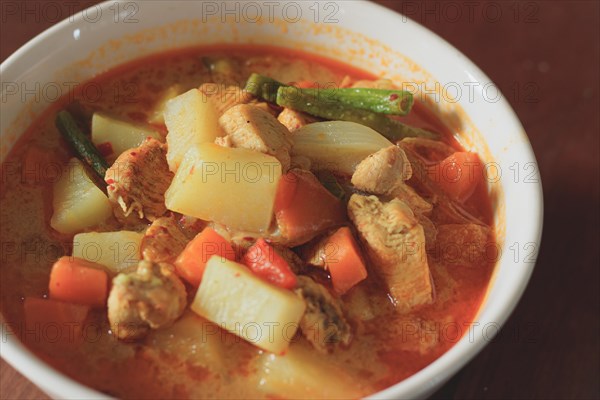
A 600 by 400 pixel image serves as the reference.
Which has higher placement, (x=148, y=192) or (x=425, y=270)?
(x=148, y=192)

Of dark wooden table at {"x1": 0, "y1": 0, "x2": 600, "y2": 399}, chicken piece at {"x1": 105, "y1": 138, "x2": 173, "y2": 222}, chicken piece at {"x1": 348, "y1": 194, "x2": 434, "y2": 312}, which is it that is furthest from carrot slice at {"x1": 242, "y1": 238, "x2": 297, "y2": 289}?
dark wooden table at {"x1": 0, "y1": 0, "x2": 600, "y2": 399}

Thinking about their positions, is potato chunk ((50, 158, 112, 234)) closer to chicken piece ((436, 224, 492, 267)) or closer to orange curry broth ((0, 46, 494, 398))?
orange curry broth ((0, 46, 494, 398))

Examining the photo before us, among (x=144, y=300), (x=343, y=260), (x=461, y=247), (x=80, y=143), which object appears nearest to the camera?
(x=144, y=300)

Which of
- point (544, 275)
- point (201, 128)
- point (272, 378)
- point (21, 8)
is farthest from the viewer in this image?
point (21, 8)

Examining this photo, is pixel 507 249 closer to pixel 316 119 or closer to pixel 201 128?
pixel 316 119

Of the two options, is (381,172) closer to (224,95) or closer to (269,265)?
(269,265)

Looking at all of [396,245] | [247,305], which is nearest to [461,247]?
[396,245]

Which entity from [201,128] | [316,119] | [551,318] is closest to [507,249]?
[551,318]
